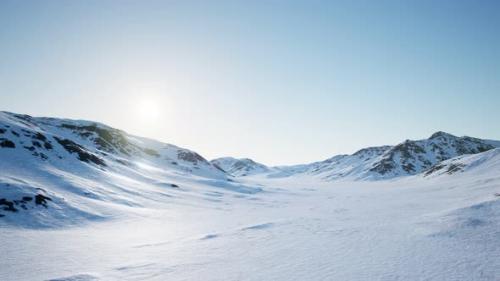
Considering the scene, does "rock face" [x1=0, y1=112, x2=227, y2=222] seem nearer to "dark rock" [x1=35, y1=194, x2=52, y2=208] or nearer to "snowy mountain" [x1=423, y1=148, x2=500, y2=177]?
"dark rock" [x1=35, y1=194, x2=52, y2=208]

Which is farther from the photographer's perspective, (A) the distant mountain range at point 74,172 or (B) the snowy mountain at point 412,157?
(B) the snowy mountain at point 412,157

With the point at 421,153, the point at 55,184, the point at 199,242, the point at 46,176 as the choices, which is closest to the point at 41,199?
the point at 55,184

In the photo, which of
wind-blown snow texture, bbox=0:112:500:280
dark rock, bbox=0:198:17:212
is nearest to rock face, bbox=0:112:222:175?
wind-blown snow texture, bbox=0:112:500:280

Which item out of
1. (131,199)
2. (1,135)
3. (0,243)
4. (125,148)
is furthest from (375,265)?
(125,148)

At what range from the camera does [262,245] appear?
16.5 metres

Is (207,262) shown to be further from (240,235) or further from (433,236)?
Result: (433,236)

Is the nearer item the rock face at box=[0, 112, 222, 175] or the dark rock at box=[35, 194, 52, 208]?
the dark rock at box=[35, 194, 52, 208]

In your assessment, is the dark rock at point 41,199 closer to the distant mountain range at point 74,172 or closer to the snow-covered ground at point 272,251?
the distant mountain range at point 74,172

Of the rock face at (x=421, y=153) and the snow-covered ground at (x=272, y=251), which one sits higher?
the rock face at (x=421, y=153)

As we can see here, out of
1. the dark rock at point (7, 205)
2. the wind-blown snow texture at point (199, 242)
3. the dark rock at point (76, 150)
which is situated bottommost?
the wind-blown snow texture at point (199, 242)

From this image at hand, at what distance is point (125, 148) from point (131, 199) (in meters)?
77.3

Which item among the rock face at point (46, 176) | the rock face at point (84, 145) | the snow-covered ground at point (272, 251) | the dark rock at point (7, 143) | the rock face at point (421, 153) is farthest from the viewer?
the rock face at point (421, 153)

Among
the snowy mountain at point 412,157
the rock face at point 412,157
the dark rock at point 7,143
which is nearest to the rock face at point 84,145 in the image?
the dark rock at point 7,143

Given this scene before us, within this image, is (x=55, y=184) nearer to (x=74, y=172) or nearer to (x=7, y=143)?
(x=74, y=172)
